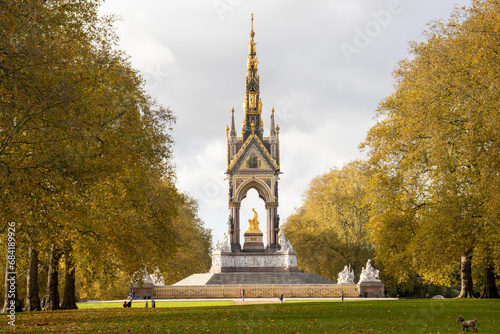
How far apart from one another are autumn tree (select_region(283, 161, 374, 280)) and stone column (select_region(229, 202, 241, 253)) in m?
7.31

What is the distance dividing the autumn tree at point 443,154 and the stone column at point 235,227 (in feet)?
74.1

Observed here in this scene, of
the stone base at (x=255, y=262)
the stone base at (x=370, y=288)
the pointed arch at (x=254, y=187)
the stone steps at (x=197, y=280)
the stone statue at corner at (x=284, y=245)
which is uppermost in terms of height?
the pointed arch at (x=254, y=187)

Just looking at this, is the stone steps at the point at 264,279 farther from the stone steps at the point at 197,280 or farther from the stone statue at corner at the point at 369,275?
the stone statue at corner at the point at 369,275

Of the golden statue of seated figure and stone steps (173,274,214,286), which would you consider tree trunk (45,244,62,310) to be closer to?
stone steps (173,274,214,286)

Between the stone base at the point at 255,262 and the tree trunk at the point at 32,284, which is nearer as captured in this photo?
the tree trunk at the point at 32,284

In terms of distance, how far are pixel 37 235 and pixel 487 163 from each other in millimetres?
15991

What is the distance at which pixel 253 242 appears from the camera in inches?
2224

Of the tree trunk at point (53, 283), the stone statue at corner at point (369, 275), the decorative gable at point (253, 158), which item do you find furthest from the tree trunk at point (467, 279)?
the decorative gable at point (253, 158)

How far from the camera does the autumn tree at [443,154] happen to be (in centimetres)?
2138

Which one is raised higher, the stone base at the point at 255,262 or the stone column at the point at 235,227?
the stone column at the point at 235,227

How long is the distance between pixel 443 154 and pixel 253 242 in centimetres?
3345

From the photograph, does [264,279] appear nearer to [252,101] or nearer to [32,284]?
[252,101]

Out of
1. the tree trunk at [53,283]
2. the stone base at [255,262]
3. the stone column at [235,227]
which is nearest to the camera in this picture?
the tree trunk at [53,283]

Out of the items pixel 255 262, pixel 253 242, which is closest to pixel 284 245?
pixel 255 262
